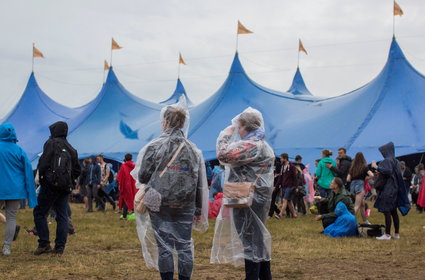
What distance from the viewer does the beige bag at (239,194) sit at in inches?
179

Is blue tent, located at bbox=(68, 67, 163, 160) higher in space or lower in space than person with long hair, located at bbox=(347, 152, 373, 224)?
higher

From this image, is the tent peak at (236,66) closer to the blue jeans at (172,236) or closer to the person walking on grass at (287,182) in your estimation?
the person walking on grass at (287,182)

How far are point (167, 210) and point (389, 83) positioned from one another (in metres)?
15.3

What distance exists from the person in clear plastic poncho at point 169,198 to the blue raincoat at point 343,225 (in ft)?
16.2

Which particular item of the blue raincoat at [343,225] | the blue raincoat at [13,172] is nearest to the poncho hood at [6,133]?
the blue raincoat at [13,172]

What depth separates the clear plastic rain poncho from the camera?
4.61m

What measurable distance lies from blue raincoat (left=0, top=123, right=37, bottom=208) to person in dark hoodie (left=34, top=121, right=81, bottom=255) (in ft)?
0.51

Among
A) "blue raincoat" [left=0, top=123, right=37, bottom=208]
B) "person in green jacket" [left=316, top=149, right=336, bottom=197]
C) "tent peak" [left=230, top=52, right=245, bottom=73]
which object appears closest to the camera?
"blue raincoat" [left=0, top=123, right=37, bottom=208]

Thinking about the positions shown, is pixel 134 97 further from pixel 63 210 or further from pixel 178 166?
pixel 178 166

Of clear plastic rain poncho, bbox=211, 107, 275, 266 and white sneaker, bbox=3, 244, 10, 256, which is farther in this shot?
white sneaker, bbox=3, 244, 10, 256

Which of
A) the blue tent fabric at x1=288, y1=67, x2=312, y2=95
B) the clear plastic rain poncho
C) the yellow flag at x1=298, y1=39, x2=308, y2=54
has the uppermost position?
the yellow flag at x1=298, y1=39, x2=308, y2=54

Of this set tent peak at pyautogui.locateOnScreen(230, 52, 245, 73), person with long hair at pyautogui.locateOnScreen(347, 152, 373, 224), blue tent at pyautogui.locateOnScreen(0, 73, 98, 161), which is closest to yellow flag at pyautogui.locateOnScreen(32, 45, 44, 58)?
blue tent at pyautogui.locateOnScreen(0, 73, 98, 161)

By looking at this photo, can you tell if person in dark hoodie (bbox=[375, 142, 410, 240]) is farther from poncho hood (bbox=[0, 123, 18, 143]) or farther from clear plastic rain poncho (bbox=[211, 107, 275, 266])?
poncho hood (bbox=[0, 123, 18, 143])

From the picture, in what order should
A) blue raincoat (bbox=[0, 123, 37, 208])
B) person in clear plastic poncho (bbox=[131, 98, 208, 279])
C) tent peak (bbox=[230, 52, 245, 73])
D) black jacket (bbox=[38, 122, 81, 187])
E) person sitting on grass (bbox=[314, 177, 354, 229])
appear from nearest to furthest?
person in clear plastic poncho (bbox=[131, 98, 208, 279]), blue raincoat (bbox=[0, 123, 37, 208]), black jacket (bbox=[38, 122, 81, 187]), person sitting on grass (bbox=[314, 177, 354, 229]), tent peak (bbox=[230, 52, 245, 73])
